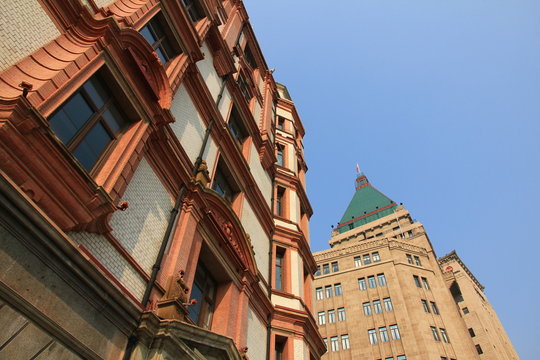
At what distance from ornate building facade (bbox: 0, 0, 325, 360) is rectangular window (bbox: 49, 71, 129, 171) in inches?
1.3

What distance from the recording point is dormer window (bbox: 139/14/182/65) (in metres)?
14.7

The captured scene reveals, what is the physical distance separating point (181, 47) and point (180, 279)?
9472 mm

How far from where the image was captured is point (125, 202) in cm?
971

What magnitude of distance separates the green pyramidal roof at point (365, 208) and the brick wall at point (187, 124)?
9545 centimetres

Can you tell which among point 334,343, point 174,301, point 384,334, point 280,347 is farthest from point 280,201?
point 334,343

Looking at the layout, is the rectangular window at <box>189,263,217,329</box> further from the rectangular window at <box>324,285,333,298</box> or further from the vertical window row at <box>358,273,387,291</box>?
the rectangular window at <box>324,285,333,298</box>

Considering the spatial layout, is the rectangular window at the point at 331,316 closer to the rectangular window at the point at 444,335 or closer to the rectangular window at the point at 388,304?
the rectangular window at the point at 388,304

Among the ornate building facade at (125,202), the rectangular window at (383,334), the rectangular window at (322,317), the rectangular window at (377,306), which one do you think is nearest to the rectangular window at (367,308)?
the rectangular window at (377,306)

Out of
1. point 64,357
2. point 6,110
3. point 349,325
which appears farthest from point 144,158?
point 349,325

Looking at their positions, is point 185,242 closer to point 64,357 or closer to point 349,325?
point 64,357

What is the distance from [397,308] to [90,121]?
59294mm

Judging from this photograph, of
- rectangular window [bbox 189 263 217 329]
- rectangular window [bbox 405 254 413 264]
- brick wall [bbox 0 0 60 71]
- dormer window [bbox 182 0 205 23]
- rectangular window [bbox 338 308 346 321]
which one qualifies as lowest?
rectangular window [bbox 189 263 217 329]

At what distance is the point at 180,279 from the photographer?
1082 cm

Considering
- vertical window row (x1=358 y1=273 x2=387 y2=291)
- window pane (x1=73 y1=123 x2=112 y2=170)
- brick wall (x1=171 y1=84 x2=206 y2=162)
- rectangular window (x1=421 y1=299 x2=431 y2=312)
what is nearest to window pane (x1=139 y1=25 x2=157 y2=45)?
brick wall (x1=171 y1=84 x2=206 y2=162)
